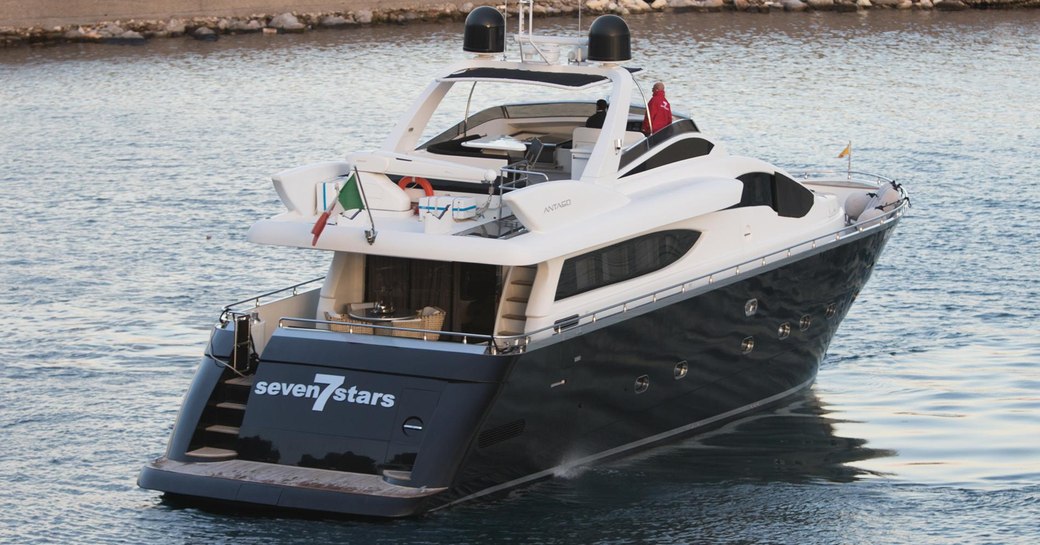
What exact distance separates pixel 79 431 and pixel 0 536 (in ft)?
8.52

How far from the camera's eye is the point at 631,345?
1273cm

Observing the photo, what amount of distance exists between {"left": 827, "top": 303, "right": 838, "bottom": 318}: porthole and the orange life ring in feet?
13.5

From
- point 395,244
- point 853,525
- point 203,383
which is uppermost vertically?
point 395,244

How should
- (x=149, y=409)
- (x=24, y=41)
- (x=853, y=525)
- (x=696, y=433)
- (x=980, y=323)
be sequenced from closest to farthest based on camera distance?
(x=853, y=525)
(x=696, y=433)
(x=149, y=409)
(x=980, y=323)
(x=24, y=41)

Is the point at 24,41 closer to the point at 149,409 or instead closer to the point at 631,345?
the point at 149,409

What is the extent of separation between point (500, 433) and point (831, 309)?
4638 millimetres

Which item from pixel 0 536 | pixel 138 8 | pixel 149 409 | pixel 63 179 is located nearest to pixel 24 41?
pixel 138 8

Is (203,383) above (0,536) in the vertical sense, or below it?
above

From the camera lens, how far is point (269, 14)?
5206cm

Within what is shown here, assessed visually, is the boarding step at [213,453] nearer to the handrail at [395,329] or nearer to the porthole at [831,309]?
the handrail at [395,329]

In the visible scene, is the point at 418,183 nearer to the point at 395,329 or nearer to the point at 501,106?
the point at 395,329

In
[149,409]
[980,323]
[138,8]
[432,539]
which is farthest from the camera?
[138,8]

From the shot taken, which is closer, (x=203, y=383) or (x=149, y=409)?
(x=203, y=383)

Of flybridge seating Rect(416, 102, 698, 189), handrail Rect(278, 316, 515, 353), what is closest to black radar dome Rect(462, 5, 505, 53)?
flybridge seating Rect(416, 102, 698, 189)
